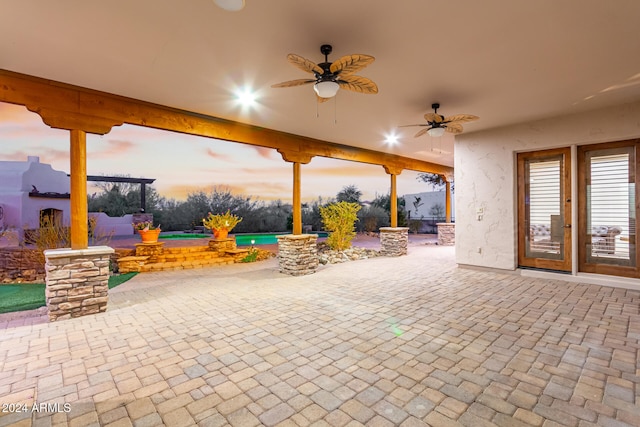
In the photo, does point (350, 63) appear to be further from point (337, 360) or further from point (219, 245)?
point (219, 245)

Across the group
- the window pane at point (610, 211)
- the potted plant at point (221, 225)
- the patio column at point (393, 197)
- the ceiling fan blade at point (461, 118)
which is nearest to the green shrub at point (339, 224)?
the patio column at point (393, 197)

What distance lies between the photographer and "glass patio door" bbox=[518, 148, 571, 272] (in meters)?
5.75

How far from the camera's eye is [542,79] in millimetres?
4023

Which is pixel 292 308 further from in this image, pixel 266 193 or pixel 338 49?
pixel 266 193

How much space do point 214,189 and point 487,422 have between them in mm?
14001

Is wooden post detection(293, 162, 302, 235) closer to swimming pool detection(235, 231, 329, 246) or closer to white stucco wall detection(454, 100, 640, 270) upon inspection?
white stucco wall detection(454, 100, 640, 270)

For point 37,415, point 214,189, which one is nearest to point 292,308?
point 37,415

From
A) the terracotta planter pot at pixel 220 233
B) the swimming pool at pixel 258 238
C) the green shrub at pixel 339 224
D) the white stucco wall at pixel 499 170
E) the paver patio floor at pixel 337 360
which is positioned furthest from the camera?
the swimming pool at pixel 258 238

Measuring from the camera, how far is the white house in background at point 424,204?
18.7 metres

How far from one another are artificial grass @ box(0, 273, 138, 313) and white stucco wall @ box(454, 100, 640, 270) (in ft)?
23.7

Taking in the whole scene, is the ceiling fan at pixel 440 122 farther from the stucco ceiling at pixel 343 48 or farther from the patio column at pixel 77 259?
the patio column at pixel 77 259

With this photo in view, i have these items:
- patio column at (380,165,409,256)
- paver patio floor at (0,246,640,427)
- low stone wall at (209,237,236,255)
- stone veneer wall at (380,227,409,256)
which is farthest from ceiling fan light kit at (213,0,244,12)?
stone veneer wall at (380,227,409,256)

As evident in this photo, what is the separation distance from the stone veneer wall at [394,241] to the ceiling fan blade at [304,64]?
6.66 metres

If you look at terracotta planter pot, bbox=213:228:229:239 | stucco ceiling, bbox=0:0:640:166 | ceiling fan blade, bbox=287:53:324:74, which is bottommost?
terracotta planter pot, bbox=213:228:229:239
